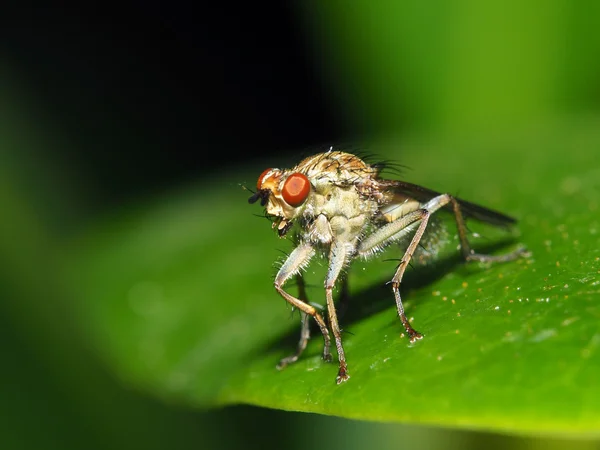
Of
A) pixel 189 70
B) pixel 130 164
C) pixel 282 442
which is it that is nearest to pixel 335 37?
pixel 189 70

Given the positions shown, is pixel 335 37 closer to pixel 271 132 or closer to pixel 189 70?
pixel 271 132

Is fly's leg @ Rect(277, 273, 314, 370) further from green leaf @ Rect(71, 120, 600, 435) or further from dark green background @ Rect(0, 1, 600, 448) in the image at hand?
dark green background @ Rect(0, 1, 600, 448)

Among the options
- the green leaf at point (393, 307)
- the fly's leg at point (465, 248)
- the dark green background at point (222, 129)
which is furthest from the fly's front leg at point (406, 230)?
the dark green background at point (222, 129)

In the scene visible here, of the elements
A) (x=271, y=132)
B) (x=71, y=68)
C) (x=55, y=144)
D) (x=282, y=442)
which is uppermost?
(x=71, y=68)

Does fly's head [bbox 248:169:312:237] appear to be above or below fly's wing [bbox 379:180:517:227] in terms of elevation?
above

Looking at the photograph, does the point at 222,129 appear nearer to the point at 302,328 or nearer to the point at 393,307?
the point at 302,328

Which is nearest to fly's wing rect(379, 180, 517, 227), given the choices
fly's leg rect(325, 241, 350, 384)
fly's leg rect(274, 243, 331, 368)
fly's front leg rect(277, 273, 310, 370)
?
fly's leg rect(325, 241, 350, 384)

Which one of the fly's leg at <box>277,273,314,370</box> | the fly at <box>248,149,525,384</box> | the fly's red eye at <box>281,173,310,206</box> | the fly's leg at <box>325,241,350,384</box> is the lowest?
the fly's leg at <box>277,273,314,370</box>
